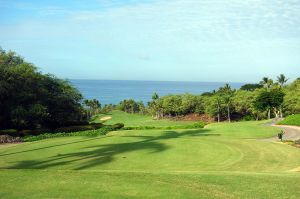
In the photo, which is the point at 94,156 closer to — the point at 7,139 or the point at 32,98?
the point at 7,139

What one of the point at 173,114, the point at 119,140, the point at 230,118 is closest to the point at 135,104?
the point at 173,114

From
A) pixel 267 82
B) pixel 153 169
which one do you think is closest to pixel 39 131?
pixel 153 169

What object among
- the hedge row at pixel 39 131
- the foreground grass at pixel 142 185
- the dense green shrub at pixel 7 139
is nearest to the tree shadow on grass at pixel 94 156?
the foreground grass at pixel 142 185

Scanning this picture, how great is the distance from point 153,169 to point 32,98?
32635mm

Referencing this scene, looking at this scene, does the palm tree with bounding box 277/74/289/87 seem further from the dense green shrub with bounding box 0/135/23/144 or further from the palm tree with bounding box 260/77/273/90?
the dense green shrub with bounding box 0/135/23/144

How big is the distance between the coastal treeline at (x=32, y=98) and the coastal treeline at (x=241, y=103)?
126 ft

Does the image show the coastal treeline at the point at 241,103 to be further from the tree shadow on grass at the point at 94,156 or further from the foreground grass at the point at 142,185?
the foreground grass at the point at 142,185

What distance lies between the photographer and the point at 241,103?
85938 millimetres

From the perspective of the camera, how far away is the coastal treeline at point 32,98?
47.3 m

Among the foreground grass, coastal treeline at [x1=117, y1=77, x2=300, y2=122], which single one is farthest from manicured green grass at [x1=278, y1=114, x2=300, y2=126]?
the foreground grass

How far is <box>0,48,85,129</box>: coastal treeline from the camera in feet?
155

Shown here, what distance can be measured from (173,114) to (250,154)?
254 ft

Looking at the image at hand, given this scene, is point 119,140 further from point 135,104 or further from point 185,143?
point 135,104

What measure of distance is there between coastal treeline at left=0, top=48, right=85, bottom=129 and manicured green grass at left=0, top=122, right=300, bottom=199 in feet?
50.8
